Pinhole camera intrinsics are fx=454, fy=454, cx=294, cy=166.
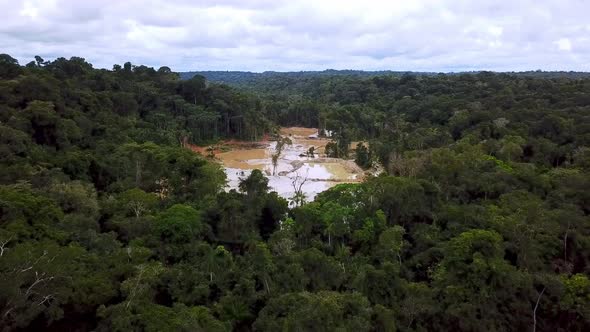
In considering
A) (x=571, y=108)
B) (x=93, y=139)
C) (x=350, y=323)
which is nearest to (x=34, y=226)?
(x=350, y=323)

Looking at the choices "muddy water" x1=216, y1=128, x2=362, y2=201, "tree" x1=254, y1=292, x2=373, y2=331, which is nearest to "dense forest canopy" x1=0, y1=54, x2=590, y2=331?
"tree" x1=254, y1=292, x2=373, y2=331

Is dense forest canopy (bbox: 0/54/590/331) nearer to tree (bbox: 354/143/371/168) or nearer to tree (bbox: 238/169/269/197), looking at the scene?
tree (bbox: 238/169/269/197)

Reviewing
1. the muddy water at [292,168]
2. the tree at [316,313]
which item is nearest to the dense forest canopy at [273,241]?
the tree at [316,313]

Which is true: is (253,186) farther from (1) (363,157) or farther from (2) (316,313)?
(1) (363,157)

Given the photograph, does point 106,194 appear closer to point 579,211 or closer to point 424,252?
point 424,252

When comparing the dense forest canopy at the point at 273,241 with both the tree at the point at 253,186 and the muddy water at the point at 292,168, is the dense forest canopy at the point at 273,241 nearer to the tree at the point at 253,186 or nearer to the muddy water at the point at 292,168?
the tree at the point at 253,186

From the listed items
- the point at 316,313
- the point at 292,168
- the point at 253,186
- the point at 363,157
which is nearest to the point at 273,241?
the point at 253,186

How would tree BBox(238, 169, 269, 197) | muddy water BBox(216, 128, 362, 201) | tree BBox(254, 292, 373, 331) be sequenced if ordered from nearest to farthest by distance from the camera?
1. tree BBox(254, 292, 373, 331)
2. tree BBox(238, 169, 269, 197)
3. muddy water BBox(216, 128, 362, 201)
